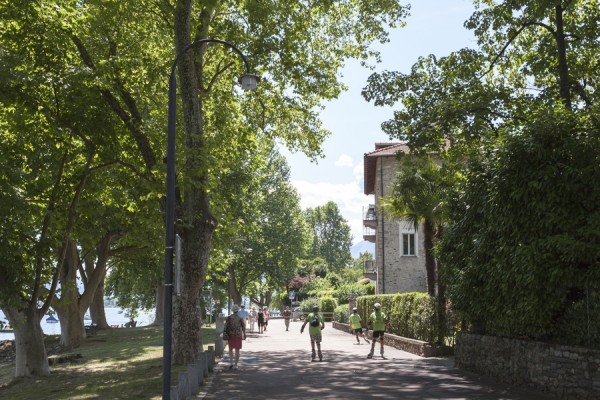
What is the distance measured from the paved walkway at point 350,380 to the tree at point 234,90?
2890 mm

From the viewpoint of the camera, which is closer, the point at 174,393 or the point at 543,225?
the point at 174,393

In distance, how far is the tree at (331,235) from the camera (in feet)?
411

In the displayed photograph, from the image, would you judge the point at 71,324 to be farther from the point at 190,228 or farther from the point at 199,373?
the point at 199,373

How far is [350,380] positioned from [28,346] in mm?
10964

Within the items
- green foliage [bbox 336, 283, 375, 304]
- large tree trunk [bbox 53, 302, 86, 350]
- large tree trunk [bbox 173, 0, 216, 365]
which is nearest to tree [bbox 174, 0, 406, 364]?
large tree trunk [bbox 173, 0, 216, 365]

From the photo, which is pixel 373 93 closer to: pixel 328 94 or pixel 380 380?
pixel 328 94

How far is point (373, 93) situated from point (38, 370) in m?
13.3

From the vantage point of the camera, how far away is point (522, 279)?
13773 mm

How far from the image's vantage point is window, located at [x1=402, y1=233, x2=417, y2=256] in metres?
46.4

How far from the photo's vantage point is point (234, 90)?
87.9 feet

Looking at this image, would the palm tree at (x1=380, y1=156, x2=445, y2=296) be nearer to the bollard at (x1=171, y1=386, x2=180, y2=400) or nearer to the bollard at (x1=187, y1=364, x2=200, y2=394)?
the bollard at (x1=187, y1=364, x2=200, y2=394)

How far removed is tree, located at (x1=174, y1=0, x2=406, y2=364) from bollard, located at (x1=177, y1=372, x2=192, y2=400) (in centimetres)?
646

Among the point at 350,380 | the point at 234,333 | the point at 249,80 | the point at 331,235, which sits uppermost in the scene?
the point at 331,235

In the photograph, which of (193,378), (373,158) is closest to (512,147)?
(193,378)
